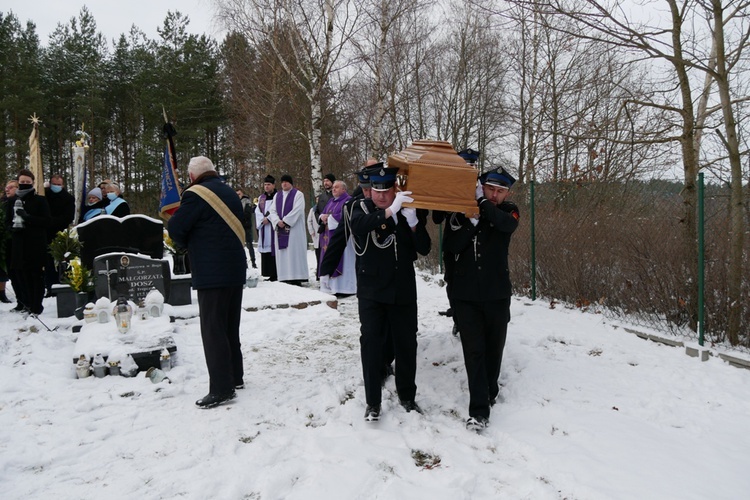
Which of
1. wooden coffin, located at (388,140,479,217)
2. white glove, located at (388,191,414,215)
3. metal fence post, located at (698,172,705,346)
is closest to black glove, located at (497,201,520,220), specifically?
wooden coffin, located at (388,140,479,217)

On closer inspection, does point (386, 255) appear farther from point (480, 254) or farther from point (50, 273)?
point (50, 273)

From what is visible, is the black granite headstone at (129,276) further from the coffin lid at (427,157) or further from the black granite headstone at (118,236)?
the coffin lid at (427,157)

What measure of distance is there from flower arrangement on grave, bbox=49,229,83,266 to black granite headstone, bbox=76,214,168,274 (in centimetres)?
27

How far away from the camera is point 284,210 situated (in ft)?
33.9

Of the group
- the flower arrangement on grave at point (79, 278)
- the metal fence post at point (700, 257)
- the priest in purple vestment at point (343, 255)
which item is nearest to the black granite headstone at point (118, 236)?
the flower arrangement on grave at point (79, 278)

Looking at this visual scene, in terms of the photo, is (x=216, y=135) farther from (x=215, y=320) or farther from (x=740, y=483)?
(x=740, y=483)

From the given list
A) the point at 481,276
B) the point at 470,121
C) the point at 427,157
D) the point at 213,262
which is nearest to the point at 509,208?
the point at 481,276

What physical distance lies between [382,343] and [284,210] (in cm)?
660

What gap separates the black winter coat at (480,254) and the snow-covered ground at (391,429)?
0.96m

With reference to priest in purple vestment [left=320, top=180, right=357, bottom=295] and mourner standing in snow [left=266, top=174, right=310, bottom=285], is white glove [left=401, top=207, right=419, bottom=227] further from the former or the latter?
mourner standing in snow [left=266, top=174, right=310, bottom=285]

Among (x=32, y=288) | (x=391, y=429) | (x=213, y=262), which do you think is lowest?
(x=391, y=429)

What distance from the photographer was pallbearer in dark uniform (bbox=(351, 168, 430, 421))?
4020mm

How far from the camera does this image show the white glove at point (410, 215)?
3.93 meters

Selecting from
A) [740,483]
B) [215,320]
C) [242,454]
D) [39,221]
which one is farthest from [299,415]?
[39,221]
